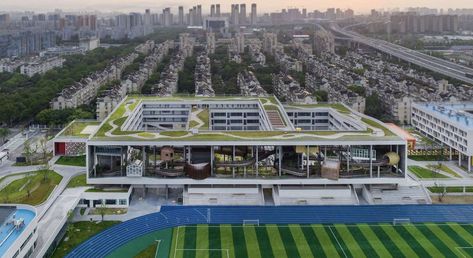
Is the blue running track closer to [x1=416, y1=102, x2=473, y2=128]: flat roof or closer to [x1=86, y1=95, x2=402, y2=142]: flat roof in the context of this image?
[x1=86, y1=95, x2=402, y2=142]: flat roof

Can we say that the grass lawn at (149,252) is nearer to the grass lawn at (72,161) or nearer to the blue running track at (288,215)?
the blue running track at (288,215)

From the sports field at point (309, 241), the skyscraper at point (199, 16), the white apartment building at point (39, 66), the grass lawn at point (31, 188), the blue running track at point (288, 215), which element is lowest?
the sports field at point (309, 241)

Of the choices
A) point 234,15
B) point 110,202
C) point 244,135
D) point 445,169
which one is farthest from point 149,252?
point 234,15

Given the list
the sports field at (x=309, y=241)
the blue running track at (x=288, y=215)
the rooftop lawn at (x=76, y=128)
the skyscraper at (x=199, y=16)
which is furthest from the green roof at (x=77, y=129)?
the skyscraper at (x=199, y=16)

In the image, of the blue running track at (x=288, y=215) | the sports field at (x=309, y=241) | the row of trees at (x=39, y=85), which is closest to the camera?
the sports field at (x=309, y=241)

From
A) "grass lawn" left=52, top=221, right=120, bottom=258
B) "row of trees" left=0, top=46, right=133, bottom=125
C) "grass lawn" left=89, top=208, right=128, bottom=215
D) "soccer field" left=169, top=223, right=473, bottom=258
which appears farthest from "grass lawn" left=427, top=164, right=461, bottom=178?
"row of trees" left=0, top=46, right=133, bottom=125

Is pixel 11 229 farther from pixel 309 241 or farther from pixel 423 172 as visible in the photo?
pixel 423 172
